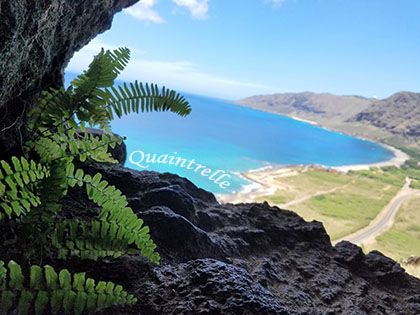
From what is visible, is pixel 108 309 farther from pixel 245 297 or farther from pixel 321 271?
pixel 321 271

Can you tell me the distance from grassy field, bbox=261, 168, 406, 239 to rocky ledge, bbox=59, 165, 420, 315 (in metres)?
37.1

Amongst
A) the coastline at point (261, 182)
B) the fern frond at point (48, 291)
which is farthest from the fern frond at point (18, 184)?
the coastline at point (261, 182)

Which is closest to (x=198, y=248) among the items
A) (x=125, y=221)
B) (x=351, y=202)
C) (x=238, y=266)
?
(x=238, y=266)

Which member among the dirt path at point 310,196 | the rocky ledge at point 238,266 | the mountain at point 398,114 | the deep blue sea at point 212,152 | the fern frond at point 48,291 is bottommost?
the dirt path at point 310,196

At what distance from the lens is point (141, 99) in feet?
8.09

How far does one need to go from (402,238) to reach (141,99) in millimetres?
45974

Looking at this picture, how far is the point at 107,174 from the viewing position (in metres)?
3.04

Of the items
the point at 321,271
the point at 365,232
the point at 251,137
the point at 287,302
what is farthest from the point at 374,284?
the point at 251,137

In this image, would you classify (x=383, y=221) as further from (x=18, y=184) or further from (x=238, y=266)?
(x=18, y=184)

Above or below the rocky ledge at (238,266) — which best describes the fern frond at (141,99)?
above

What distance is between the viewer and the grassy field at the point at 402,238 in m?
35.9

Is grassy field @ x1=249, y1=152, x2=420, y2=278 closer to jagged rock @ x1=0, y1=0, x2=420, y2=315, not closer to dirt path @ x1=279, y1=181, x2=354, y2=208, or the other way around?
dirt path @ x1=279, y1=181, x2=354, y2=208

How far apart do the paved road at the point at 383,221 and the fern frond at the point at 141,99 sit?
37057 mm

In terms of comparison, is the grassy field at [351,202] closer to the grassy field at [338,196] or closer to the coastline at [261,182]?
the grassy field at [338,196]
